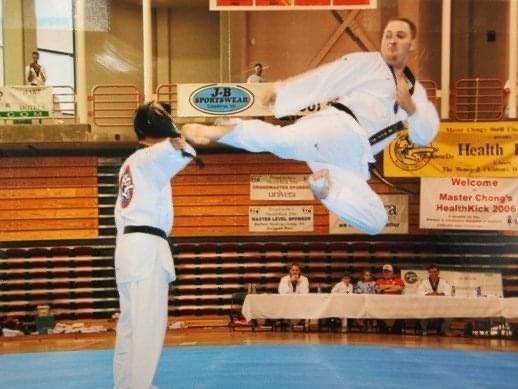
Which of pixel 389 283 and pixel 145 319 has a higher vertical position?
pixel 145 319

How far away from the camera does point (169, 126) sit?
14.4 feet

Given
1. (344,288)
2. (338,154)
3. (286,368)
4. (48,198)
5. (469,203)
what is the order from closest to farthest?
(338,154)
(286,368)
(469,203)
(344,288)
(48,198)

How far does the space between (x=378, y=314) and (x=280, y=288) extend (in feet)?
4.31

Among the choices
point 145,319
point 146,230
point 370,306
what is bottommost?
point 370,306

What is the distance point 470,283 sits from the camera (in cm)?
1050

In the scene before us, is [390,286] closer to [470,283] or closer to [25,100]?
[470,283]

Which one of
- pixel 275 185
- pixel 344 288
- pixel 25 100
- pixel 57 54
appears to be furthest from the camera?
pixel 57 54

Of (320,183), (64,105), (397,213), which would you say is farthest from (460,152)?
(64,105)

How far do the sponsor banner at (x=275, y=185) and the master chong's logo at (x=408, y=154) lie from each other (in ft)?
9.64

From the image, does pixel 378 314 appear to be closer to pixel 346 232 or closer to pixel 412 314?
pixel 412 314

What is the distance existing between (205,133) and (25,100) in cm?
646

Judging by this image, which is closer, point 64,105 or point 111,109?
point 64,105

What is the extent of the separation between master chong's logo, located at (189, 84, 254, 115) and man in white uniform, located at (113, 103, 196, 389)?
201cm

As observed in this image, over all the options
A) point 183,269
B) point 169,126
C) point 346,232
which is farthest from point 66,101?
point 169,126
